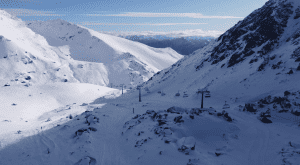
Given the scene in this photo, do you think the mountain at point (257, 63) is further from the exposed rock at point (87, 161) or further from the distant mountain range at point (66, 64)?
the distant mountain range at point (66, 64)

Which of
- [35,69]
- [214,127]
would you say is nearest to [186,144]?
[214,127]

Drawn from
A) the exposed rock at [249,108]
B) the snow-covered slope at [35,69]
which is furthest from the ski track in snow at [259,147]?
the snow-covered slope at [35,69]

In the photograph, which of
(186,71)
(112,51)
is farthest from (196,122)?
(112,51)

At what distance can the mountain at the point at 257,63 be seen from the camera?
2278cm

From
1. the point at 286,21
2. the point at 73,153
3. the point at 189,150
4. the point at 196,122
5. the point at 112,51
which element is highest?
the point at 112,51

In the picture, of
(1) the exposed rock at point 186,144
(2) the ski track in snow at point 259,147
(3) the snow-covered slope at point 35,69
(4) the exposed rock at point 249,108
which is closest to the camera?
(2) the ski track in snow at point 259,147

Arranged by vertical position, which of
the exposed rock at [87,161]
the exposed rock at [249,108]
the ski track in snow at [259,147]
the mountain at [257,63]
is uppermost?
the mountain at [257,63]

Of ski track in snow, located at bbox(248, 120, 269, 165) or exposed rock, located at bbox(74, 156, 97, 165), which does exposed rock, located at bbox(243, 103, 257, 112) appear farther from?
exposed rock, located at bbox(74, 156, 97, 165)

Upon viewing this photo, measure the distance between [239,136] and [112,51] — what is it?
17454cm

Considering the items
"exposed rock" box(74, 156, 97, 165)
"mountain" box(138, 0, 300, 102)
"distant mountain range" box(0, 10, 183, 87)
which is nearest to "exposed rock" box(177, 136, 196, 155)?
"exposed rock" box(74, 156, 97, 165)

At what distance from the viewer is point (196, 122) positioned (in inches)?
586

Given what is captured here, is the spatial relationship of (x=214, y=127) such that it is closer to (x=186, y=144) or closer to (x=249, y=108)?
(x=186, y=144)

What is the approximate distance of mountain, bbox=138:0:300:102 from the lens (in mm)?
22781

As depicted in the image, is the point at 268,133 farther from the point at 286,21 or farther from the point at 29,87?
the point at 29,87
